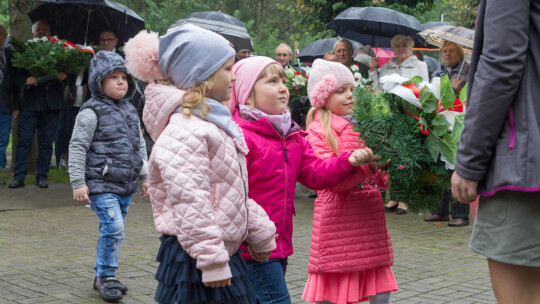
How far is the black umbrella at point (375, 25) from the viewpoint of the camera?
39.3 ft

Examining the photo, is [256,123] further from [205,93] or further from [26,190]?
[26,190]

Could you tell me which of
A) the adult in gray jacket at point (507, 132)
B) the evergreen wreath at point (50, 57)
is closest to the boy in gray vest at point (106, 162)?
the adult in gray jacket at point (507, 132)

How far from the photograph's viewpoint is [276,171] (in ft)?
13.2

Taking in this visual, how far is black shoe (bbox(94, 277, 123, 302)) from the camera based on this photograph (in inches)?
207

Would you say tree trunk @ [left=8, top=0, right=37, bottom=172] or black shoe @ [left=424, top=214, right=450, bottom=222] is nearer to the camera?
black shoe @ [left=424, top=214, right=450, bottom=222]

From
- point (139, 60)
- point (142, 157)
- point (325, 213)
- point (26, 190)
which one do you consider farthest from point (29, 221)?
point (139, 60)

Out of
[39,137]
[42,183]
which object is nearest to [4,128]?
[39,137]

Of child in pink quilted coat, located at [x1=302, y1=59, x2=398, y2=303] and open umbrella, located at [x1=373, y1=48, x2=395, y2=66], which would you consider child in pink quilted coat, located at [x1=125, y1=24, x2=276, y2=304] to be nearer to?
child in pink quilted coat, located at [x1=302, y1=59, x2=398, y2=303]

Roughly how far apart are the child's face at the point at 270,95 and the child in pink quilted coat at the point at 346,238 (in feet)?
1.67

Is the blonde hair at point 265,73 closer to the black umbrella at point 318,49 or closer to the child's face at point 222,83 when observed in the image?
the child's face at point 222,83

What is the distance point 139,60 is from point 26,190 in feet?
26.4

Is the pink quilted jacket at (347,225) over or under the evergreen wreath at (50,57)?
over

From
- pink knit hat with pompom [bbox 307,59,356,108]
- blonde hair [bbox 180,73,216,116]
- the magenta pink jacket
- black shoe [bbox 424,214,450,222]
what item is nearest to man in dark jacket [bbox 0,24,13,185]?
black shoe [bbox 424,214,450,222]

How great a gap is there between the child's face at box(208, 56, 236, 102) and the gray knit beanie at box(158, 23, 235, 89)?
0.04 m
